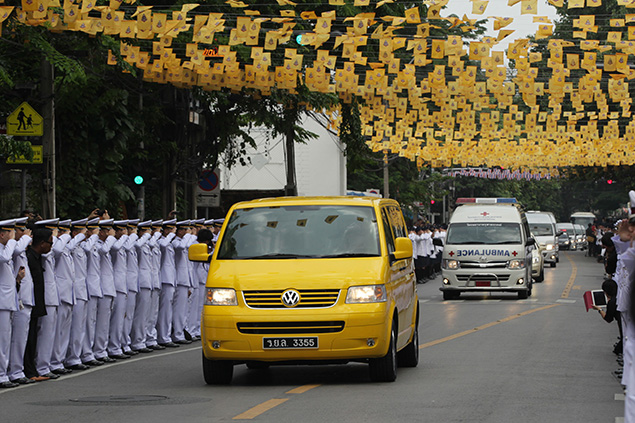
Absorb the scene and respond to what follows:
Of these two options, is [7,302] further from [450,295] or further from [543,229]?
[543,229]

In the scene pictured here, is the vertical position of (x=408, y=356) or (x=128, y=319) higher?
(x=128, y=319)

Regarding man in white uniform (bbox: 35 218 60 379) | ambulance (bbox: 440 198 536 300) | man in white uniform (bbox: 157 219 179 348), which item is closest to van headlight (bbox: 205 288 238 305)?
man in white uniform (bbox: 35 218 60 379)

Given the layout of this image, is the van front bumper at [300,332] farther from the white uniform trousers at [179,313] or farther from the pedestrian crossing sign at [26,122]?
the pedestrian crossing sign at [26,122]

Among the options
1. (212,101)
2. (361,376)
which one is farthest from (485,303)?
(361,376)

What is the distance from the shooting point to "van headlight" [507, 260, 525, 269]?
93.9 ft

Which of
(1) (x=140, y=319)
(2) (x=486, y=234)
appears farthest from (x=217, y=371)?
(2) (x=486, y=234)

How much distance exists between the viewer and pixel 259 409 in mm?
10789

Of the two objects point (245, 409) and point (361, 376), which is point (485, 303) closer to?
point (361, 376)

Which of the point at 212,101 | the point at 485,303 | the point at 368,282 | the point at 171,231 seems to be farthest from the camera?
the point at 212,101

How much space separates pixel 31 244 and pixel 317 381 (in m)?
3.71

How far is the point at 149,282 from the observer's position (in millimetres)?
17250

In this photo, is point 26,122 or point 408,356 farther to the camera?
point 26,122

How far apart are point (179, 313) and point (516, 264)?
12.1 m

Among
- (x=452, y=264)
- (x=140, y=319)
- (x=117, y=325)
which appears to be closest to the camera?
(x=117, y=325)
